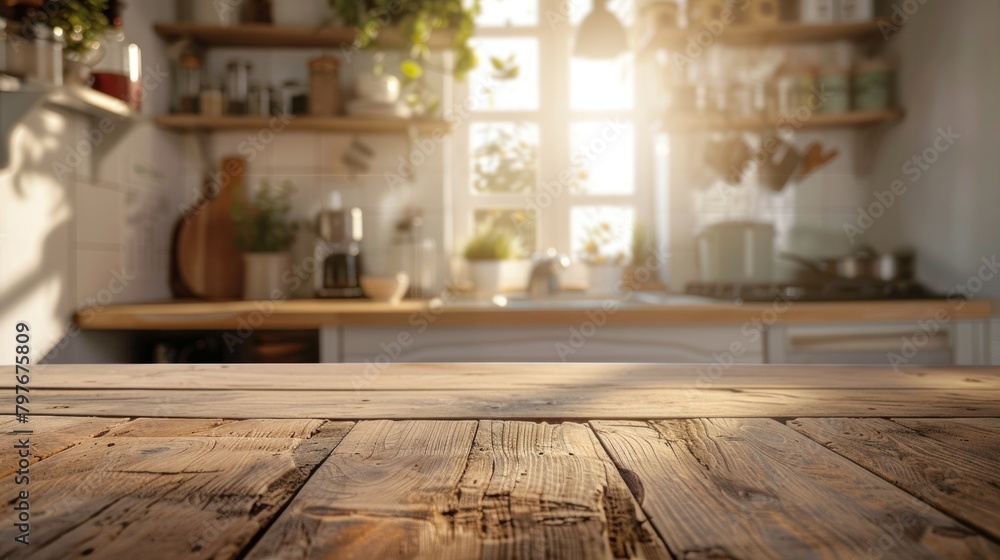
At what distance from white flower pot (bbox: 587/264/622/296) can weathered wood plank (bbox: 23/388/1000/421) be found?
179 centimetres

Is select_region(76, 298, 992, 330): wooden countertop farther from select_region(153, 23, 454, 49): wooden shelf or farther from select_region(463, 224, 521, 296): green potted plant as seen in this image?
select_region(153, 23, 454, 49): wooden shelf

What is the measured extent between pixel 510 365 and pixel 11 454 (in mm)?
555

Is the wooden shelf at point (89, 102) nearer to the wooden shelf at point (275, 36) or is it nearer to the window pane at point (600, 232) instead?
the wooden shelf at point (275, 36)

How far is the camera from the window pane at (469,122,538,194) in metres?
2.55

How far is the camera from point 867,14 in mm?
2318

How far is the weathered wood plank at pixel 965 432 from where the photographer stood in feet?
1.55

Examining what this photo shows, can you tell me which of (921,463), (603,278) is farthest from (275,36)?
(921,463)

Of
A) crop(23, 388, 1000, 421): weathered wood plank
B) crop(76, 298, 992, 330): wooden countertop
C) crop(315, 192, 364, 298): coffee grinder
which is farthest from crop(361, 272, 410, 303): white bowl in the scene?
crop(23, 388, 1000, 421): weathered wood plank

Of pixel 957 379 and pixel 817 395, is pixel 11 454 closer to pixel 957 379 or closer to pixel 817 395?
pixel 817 395

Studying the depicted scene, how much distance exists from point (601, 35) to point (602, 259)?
861mm

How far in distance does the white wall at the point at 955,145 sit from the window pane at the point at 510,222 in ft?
4.18

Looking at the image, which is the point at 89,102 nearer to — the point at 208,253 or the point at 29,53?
the point at 29,53

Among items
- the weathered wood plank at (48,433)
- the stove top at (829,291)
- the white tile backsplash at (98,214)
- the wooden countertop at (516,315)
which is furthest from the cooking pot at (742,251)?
the weathered wood plank at (48,433)

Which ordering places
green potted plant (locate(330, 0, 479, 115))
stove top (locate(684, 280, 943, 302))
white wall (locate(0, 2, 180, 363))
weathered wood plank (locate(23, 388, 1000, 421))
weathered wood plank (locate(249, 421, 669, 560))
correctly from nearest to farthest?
weathered wood plank (locate(249, 421, 669, 560)), weathered wood plank (locate(23, 388, 1000, 421)), white wall (locate(0, 2, 180, 363)), stove top (locate(684, 280, 943, 302)), green potted plant (locate(330, 0, 479, 115))
